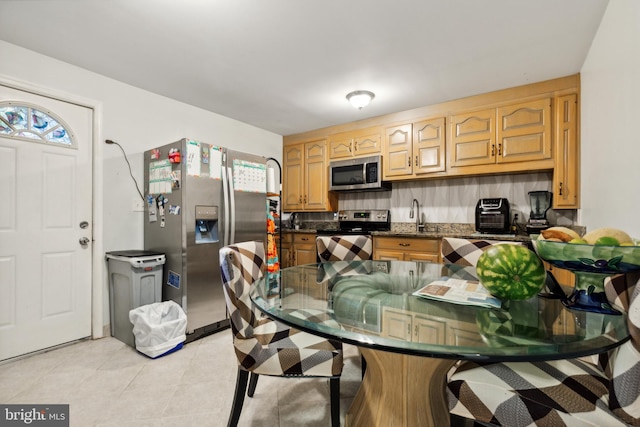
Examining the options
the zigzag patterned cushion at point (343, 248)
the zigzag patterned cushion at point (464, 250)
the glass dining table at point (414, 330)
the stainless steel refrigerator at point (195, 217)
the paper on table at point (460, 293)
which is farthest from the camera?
the stainless steel refrigerator at point (195, 217)

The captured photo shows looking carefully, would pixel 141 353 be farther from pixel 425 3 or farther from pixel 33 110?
pixel 425 3

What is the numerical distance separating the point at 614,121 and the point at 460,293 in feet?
5.30

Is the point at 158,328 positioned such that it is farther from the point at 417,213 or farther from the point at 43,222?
the point at 417,213

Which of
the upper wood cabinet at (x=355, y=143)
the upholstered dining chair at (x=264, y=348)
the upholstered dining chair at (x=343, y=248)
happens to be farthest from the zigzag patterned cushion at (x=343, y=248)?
the upper wood cabinet at (x=355, y=143)

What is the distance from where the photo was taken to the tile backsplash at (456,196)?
10.1 feet

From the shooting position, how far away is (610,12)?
172cm

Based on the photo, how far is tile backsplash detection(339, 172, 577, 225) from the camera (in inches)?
121

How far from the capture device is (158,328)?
2.18m

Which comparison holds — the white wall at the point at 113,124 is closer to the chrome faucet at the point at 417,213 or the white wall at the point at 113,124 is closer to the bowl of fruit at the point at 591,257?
the chrome faucet at the point at 417,213

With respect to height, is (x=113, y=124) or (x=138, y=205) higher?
(x=113, y=124)

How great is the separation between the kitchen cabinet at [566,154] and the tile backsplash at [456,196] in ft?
1.08

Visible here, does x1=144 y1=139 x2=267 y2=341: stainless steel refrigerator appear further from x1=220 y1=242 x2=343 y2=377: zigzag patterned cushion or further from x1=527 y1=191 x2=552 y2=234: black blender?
x1=527 y1=191 x2=552 y2=234: black blender

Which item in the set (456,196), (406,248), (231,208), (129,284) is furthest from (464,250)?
(129,284)

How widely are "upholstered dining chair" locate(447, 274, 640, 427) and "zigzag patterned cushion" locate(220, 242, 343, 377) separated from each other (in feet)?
1.62
